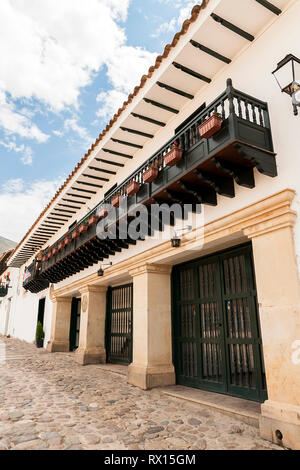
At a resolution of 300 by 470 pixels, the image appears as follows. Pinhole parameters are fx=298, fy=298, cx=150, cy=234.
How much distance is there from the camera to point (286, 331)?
14.1 feet

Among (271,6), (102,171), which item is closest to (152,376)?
(102,171)

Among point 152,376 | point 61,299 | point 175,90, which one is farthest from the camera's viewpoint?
point 61,299

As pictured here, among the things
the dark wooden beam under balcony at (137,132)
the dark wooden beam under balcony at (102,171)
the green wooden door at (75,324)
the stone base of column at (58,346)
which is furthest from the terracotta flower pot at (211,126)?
the stone base of column at (58,346)

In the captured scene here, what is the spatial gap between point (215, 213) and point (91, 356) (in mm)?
8419

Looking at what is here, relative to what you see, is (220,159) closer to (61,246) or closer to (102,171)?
(102,171)

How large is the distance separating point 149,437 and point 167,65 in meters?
6.91

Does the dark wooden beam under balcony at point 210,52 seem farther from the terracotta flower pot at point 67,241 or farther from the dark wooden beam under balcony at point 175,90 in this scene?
the terracotta flower pot at point 67,241

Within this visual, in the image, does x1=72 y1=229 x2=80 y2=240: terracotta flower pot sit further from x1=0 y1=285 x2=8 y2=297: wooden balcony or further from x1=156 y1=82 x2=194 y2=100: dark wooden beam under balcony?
x1=0 y1=285 x2=8 y2=297: wooden balcony

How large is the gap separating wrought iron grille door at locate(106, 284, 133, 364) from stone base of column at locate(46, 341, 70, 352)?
513 centimetres

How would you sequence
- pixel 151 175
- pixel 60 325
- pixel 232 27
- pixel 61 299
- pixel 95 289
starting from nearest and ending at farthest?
pixel 232 27 → pixel 151 175 → pixel 95 289 → pixel 60 325 → pixel 61 299

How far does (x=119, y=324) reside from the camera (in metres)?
11.7

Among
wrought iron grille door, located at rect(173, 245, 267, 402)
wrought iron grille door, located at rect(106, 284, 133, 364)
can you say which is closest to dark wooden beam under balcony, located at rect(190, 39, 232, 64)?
wrought iron grille door, located at rect(173, 245, 267, 402)

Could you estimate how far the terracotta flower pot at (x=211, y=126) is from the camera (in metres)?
4.86

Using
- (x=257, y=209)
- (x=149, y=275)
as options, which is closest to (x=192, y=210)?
(x=257, y=209)
